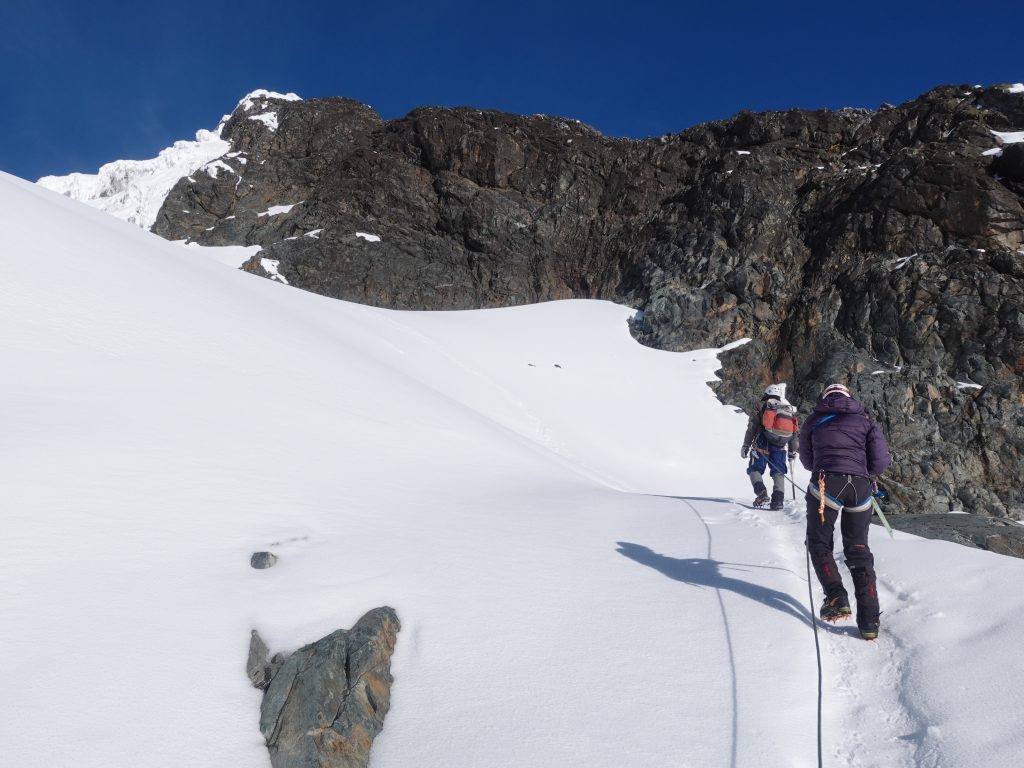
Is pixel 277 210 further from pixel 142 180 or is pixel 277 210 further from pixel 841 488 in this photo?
pixel 841 488

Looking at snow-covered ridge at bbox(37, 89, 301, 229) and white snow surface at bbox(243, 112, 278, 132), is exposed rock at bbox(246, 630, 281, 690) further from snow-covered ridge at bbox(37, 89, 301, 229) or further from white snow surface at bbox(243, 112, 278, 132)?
white snow surface at bbox(243, 112, 278, 132)

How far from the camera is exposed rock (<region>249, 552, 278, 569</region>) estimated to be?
5.18 m

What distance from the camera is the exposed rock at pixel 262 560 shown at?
17.0 ft

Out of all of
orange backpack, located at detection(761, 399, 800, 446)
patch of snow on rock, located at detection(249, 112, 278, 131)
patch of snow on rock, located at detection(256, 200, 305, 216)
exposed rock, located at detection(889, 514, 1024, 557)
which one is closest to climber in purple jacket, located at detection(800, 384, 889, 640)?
exposed rock, located at detection(889, 514, 1024, 557)

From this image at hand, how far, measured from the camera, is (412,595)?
5020mm

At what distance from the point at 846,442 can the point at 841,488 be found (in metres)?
0.38

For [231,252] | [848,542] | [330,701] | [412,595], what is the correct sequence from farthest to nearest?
1. [231,252]
2. [412,595]
3. [848,542]
4. [330,701]

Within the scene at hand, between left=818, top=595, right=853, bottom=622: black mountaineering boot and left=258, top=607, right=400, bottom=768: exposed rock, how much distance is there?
338cm

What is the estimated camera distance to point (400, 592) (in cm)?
505

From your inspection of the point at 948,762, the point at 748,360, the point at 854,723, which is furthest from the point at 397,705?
the point at 748,360

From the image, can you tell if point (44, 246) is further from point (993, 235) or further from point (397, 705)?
point (993, 235)

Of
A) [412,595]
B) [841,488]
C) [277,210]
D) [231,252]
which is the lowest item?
Result: [412,595]

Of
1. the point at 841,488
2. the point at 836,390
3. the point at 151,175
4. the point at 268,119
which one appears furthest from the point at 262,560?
the point at 151,175

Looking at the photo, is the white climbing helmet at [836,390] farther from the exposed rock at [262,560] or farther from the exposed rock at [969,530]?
the exposed rock at [262,560]
